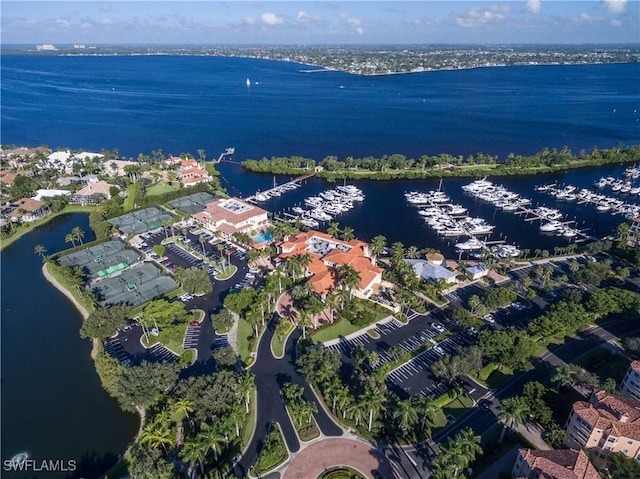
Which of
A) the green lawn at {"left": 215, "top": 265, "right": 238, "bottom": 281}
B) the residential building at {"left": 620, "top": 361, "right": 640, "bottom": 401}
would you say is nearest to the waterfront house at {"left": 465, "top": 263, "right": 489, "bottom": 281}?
the residential building at {"left": 620, "top": 361, "right": 640, "bottom": 401}

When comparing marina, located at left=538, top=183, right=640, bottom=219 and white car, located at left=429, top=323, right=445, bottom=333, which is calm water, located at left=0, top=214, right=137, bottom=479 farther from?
marina, located at left=538, top=183, right=640, bottom=219

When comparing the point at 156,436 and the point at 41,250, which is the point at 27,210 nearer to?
the point at 41,250

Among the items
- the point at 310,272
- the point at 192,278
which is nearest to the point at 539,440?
the point at 310,272

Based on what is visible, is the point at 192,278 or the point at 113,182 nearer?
the point at 192,278

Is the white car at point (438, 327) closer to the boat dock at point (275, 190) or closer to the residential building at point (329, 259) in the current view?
the residential building at point (329, 259)

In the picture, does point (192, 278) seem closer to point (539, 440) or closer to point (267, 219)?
point (267, 219)
